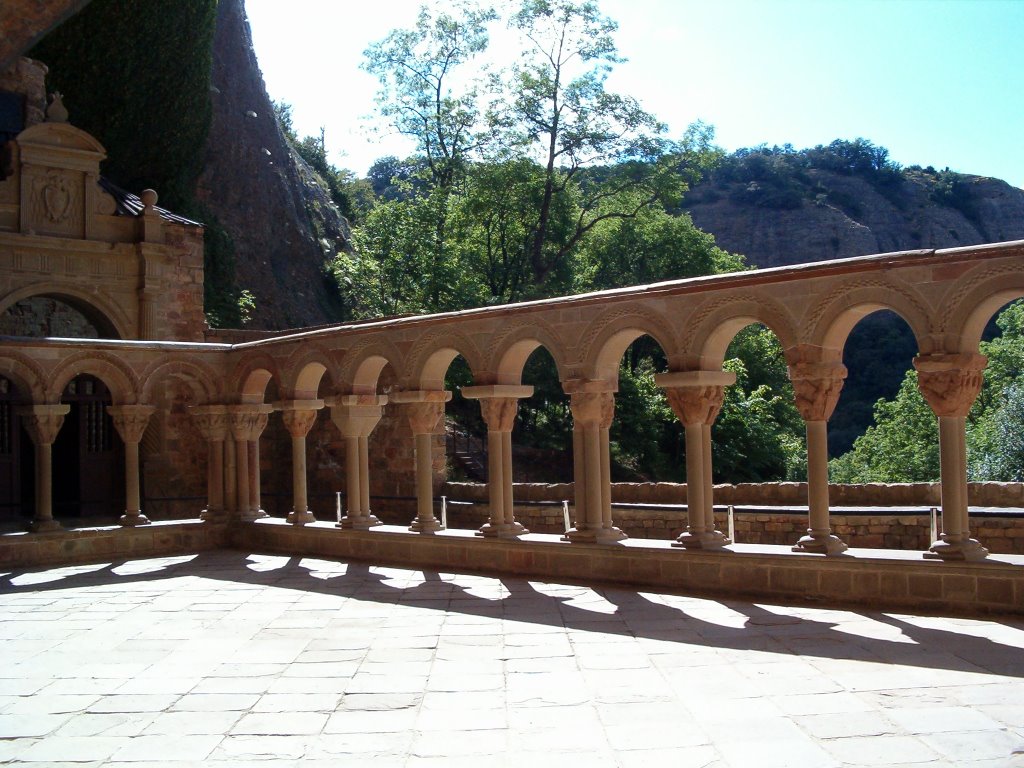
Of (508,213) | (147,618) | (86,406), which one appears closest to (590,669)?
(147,618)

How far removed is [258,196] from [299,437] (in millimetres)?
19592

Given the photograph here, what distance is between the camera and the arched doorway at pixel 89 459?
54.6ft

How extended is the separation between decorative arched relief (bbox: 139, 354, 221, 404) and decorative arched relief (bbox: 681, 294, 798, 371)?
24.2 ft

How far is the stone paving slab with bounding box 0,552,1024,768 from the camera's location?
448cm

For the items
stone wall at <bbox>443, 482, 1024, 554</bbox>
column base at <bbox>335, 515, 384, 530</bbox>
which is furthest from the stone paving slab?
stone wall at <bbox>443, 482, 1024, 554</bbox>

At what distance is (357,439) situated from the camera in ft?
37.8

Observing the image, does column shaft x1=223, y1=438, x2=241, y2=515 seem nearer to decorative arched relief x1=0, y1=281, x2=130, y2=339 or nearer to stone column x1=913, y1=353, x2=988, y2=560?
decorative arched relief x1=0, y1=281, x2=130, y2=339

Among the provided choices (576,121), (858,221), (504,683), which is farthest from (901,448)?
(858,221)

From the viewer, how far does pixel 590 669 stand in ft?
19.5

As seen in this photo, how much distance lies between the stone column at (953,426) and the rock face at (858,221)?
58576 mm

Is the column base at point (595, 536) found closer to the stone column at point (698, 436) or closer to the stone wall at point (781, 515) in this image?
the stone column at point (698, 436)

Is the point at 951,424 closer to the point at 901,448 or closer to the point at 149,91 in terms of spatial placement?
the point at 149,91

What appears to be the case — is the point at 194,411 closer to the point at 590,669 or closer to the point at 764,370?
the point at 590,669

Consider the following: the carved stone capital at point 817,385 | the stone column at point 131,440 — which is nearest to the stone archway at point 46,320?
the stone column at point 131,440
